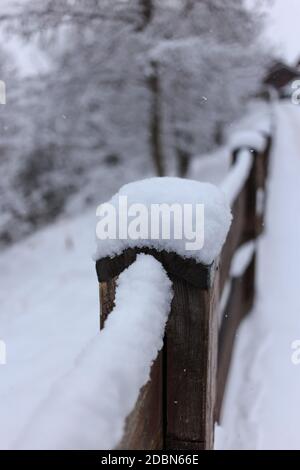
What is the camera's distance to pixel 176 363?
1.41 m

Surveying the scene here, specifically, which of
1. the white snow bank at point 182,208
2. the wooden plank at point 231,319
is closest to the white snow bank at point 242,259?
the wooden plank at point 231,319

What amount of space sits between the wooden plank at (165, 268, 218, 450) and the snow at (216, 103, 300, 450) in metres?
1.08

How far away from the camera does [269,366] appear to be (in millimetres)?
3559

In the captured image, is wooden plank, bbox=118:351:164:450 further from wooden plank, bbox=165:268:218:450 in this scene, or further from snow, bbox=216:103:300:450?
snow, bbox=216:103:300:450

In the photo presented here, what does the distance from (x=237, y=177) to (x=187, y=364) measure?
7.43ft

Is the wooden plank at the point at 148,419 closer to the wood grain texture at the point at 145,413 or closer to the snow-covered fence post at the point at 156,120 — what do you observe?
the wood grain texture at the point at 145,413

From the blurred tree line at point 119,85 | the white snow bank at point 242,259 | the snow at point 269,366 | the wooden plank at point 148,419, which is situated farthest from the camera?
the blurred tree line at point 119,85

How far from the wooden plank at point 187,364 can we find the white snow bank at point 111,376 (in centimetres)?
8

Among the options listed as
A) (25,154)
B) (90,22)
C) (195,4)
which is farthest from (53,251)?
(25,154)

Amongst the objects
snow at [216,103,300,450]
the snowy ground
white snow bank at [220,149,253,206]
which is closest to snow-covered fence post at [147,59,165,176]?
the snowy ground

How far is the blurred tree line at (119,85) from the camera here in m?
9.38

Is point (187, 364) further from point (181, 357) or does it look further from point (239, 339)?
point (239, 339)

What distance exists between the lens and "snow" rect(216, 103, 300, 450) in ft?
9.30
